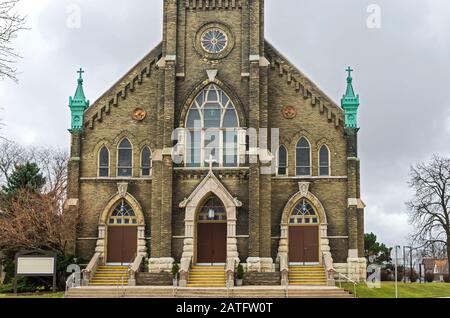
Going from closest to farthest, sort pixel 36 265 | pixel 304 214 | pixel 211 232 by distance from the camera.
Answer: pixel 36 265, pixel 211 232, pixel 304 214

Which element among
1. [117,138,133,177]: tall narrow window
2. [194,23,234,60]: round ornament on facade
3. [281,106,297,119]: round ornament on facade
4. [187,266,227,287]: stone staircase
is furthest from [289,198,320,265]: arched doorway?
[194,23,234,60]: round ornament on facade

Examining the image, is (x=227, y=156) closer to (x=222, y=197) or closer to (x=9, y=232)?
(x=222, y=197)

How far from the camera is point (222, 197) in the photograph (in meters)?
34.6

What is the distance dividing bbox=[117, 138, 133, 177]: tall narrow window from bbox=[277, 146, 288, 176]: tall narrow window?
7.94 m

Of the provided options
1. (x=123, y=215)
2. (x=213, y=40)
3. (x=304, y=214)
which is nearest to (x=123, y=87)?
(x=213, y=40)

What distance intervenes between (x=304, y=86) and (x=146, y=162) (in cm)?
945

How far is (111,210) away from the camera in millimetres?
36281

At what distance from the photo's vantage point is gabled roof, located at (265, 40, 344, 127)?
36500mm

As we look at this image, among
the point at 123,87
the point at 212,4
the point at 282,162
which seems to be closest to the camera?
the point at 282,162

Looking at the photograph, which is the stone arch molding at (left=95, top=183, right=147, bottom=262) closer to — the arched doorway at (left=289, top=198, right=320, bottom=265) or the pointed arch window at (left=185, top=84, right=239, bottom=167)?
the pointed arch window at (left=185, top=84, right=239, bottom=167)

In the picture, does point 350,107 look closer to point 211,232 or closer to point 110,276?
point 211,232
